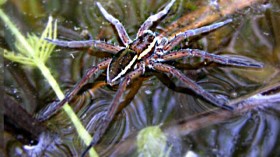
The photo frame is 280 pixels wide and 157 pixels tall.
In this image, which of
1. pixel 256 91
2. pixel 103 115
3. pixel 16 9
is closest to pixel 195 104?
pixel 256 91

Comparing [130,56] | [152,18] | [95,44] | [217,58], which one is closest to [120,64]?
[130,56]

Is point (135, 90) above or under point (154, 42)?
under

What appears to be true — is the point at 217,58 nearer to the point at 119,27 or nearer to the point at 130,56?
the point at 130,56

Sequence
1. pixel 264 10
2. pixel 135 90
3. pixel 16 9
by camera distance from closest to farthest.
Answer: pixel 135 90 < pixel 264 10 < pixel 16 9

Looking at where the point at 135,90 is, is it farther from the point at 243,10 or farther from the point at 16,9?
the point at 16,9

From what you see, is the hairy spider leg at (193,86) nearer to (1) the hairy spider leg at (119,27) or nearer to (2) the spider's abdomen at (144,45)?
A: (2) the spider's abdomen at (144,45)

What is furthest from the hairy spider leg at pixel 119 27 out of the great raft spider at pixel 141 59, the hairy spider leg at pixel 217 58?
the hairy spider leg at pixel 217 58
